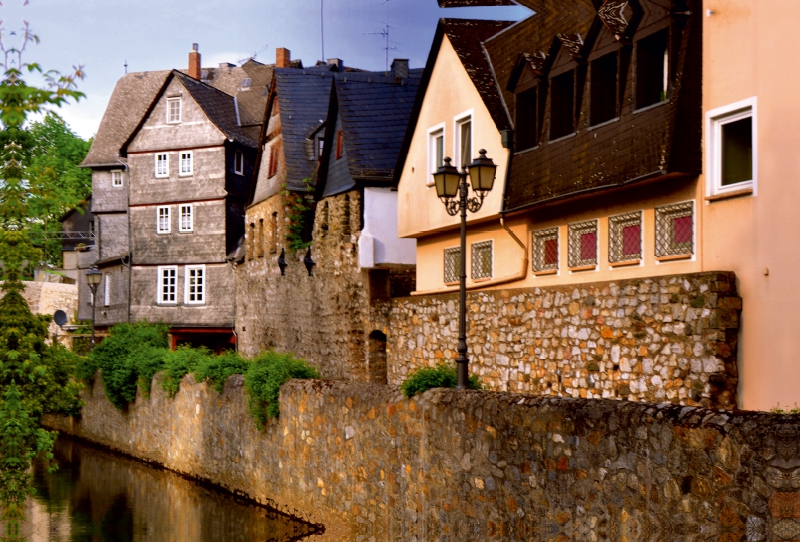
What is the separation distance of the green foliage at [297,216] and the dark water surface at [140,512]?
7.96 m

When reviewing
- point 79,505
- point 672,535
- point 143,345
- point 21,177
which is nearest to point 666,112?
point 672,535

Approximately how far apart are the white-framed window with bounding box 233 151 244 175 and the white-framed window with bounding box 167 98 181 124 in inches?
109

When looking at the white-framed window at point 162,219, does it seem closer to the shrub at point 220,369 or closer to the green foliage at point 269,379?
the shrub at point 220,369

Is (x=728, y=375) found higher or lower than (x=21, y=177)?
lower

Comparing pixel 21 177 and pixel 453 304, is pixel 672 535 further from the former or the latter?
pixel 453 304

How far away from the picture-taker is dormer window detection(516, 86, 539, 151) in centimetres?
1947

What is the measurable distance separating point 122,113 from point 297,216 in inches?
1038

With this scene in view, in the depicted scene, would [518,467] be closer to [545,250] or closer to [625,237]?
[625,237]

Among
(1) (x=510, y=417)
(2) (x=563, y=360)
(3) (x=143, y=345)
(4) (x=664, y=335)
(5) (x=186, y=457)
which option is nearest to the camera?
(1) (x=510, y=417)

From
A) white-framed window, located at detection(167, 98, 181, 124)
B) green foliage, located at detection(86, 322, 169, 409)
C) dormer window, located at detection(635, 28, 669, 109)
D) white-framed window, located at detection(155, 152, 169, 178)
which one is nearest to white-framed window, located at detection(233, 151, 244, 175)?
white-framed window, located at detection(167, 98, 181, 124)

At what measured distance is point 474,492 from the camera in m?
11.4

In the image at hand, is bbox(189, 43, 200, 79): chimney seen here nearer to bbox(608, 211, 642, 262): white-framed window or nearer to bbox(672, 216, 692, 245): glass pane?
bbox(608, 211, 642, 262): white-framed window

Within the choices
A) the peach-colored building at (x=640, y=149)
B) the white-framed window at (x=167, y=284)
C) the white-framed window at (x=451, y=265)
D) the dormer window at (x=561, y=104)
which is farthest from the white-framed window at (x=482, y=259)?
the white-framed window at (x=167, y=284)

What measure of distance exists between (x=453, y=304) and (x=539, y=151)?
3607mm
